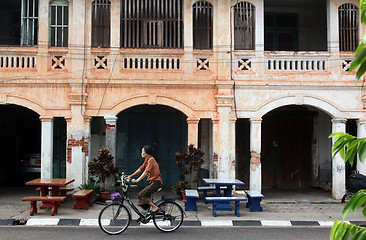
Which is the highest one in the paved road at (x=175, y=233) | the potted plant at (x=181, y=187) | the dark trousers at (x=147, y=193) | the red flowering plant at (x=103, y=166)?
the red flowering plant at (x=103, y=166)

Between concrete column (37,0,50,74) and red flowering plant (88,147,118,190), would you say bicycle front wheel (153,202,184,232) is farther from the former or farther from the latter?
concrete column (37,0,50,74)

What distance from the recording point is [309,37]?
566 inches

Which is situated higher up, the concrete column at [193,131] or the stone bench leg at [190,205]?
the concrete column at [193,131]

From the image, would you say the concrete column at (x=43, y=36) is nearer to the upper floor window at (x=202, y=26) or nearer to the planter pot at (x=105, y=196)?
the planter pot at (x=105, y=196)

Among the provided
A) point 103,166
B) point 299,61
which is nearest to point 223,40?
point 299,61

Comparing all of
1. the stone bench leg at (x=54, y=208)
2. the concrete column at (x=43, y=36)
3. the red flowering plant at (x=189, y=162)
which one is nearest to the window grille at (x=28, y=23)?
the concrete column at (x=43, y=36)

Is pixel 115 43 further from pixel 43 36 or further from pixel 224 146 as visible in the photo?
pixel 224 146

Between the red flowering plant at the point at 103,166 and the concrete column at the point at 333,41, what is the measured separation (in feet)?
22.9

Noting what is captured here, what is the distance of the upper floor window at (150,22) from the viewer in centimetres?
1223

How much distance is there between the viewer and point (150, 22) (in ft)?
40.1

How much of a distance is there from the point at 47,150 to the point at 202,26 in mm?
5837

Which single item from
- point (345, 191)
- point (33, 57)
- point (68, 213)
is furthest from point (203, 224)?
point (33, 57)

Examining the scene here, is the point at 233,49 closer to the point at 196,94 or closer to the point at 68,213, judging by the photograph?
Result: the point at 196,94

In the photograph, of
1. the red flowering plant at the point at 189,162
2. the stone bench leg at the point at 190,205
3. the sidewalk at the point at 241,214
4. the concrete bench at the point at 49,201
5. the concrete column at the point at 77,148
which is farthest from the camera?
the concrete column at the point at 77,148
